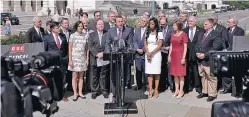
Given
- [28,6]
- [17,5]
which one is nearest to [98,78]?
[17,5]

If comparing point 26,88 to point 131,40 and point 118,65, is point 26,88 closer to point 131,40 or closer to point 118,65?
point 118,65

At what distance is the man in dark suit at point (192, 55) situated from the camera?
845cm

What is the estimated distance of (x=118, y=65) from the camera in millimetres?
7227

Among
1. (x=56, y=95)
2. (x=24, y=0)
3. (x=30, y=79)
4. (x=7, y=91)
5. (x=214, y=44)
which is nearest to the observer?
(x=7, y=91)

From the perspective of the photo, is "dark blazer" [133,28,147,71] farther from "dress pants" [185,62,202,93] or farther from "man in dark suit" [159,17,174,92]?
"dress pants" [185,62,202,93]

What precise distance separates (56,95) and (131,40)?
4.83 meters

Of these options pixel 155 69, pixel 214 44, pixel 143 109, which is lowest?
pixel 143 109

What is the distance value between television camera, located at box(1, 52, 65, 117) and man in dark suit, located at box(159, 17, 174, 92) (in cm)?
516

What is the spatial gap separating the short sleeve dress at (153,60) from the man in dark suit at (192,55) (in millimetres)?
767

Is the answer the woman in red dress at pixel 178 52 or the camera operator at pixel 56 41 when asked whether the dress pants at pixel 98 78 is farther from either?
the woman in red dress at pixel 178 52

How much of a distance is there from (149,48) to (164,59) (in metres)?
0.87

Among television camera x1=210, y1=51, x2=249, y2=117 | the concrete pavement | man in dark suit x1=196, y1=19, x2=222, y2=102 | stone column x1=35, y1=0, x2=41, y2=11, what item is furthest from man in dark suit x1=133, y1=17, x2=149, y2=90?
stone column x1=35, y1=0, x2=41, y2=11

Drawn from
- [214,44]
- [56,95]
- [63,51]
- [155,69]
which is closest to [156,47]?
[155,69]

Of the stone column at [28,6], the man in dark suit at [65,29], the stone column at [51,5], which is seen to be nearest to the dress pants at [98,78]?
the man in dark suit at [65,29]
